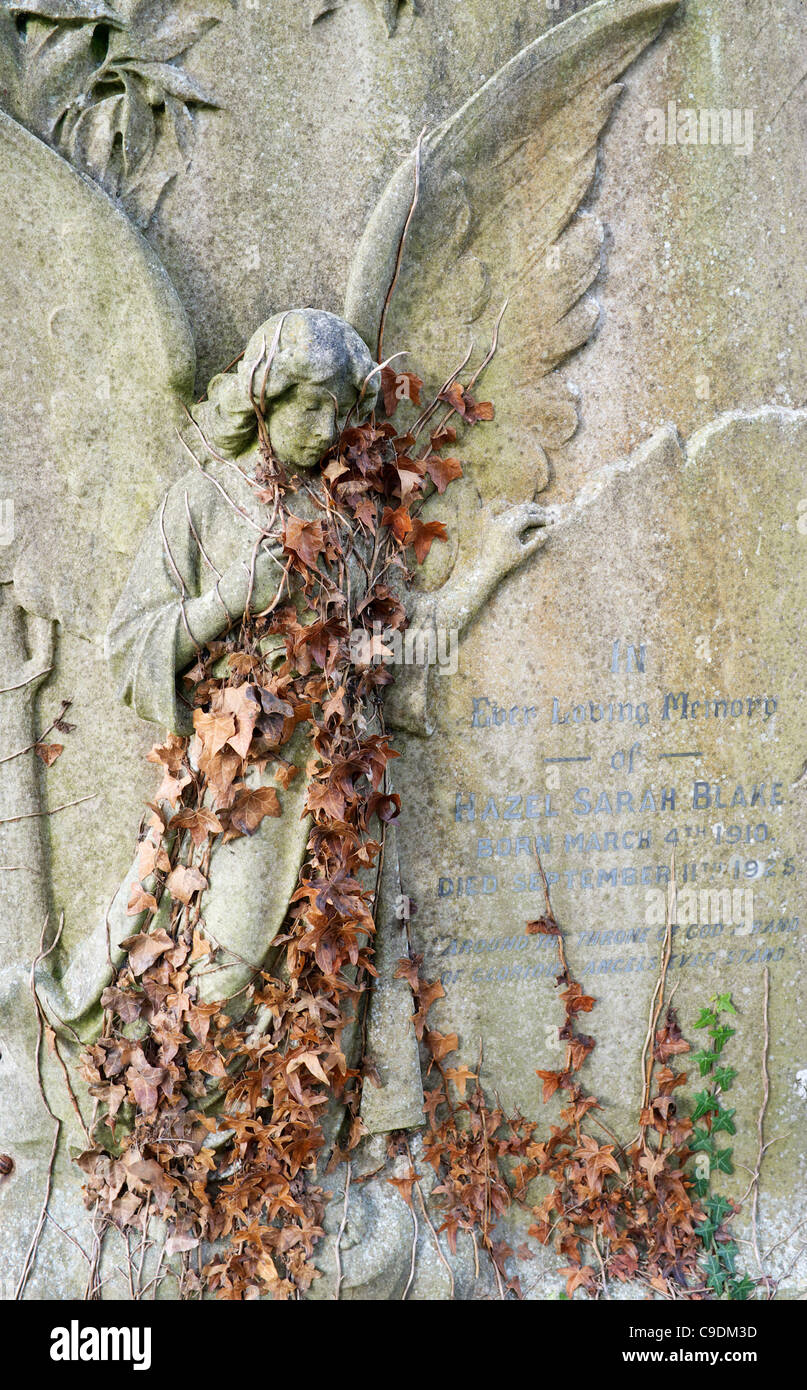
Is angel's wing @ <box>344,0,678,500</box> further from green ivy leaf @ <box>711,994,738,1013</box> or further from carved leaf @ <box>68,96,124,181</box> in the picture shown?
green ivy leaf @ <box>711,994,738,1013</box>

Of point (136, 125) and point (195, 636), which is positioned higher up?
point (136, 125)

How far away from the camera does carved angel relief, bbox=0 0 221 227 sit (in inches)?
115

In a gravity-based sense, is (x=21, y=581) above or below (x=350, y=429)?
below

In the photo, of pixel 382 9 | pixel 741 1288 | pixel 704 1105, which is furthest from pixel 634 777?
pixel 382 9

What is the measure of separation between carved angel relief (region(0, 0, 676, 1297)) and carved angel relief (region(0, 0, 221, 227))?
0.03m

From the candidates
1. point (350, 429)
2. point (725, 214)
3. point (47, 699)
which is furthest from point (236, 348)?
point (725, 214)

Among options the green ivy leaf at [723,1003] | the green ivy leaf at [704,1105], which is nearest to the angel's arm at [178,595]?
the green ivy leaf at [723,1003]

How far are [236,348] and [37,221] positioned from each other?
615 millimetres

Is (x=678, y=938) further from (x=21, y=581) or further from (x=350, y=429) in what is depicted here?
(x=21, y=581)

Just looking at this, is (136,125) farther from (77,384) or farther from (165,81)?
(77,384)

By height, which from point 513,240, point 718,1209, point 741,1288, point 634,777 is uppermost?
point 513,240

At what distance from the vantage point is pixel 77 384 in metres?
3.04

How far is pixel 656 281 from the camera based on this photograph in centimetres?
338

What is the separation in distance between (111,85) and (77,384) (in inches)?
32.0
